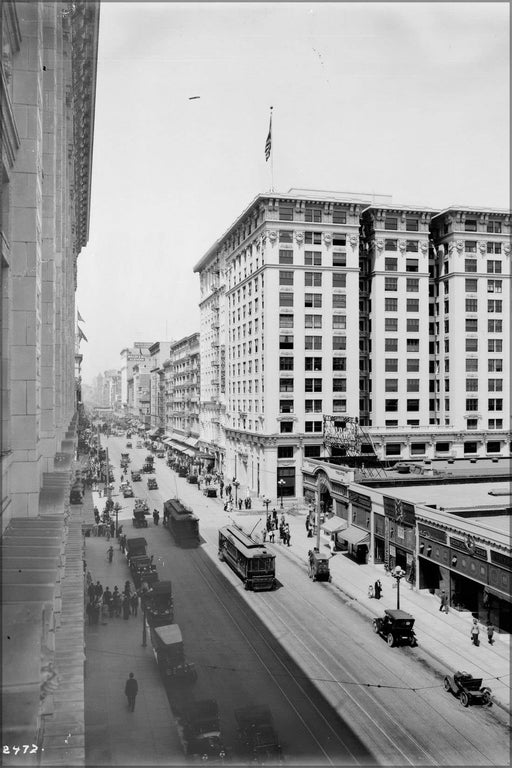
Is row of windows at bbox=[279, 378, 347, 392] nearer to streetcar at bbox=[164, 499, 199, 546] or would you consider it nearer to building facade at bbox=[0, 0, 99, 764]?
streetcar at bbox=[164, 499, 199, 546]

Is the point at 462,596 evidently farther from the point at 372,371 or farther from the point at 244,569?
the point at 372,371

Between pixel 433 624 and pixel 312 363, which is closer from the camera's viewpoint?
pixel 433 624

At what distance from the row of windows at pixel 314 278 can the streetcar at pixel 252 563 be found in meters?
35.3

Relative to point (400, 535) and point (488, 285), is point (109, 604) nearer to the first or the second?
point (400, 535)

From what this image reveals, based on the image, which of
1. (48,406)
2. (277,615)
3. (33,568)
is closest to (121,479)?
(277,615)

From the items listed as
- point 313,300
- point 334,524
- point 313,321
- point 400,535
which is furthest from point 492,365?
point 400,535

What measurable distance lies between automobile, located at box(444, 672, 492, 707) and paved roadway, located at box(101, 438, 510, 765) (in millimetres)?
340

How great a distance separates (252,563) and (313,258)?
41.4 metres

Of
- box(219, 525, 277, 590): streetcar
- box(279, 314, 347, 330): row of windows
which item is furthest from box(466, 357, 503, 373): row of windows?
box(219, 525, 277, 590): streetcar

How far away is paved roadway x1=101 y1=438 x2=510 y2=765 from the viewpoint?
17.5 m

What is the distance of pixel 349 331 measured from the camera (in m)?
67.2

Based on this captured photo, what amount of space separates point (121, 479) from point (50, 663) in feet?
227

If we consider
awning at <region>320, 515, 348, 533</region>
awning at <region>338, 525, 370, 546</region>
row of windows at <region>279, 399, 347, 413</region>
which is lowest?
awning at <region>320, 515, 348, 533</region>

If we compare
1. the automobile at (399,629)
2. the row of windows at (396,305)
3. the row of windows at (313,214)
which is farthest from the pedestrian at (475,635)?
the row of windows at (313,214)
